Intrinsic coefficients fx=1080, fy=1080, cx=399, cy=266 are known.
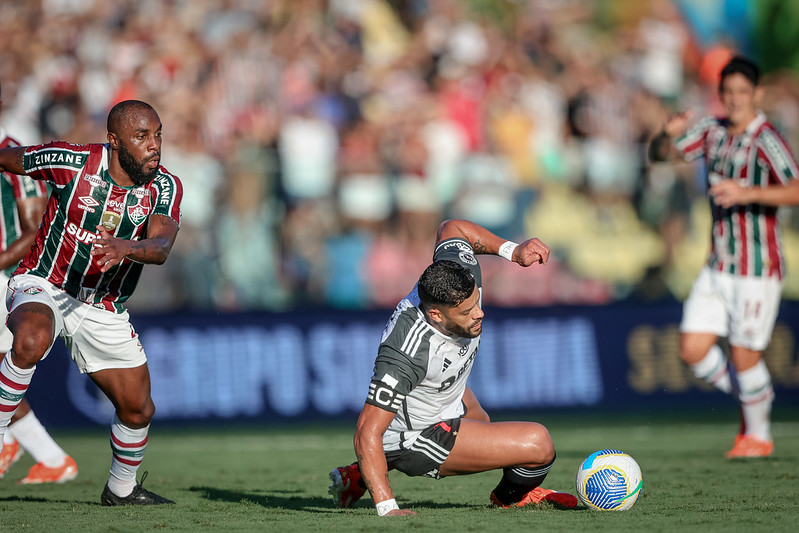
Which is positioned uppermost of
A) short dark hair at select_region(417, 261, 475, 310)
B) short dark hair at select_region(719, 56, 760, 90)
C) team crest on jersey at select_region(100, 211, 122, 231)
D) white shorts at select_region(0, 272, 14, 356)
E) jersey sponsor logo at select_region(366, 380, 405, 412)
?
short dark hair at select_region(719, 56, 760, 90)

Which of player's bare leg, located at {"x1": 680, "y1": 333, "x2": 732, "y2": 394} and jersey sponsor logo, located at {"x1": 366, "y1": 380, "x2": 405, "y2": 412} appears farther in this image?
player's bare leg, located at {"x1": 680, "y1": 333, "x2": 732, "y2": 394}

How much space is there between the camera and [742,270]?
30.5 ft

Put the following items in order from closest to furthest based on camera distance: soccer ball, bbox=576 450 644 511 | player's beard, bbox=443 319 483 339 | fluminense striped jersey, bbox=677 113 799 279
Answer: player's beard, bbox=443 319 483 339, soccer ball, bbox=576 450 644 511, fluminense striped jersey, bbox=677 113 799 279

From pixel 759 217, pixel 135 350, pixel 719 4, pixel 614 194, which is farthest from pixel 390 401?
pixel 719 4

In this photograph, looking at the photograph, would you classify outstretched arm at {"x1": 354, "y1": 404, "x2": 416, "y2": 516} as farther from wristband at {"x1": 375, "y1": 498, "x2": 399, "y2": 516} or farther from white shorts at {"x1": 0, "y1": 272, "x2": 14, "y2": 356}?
white shorts at {"x1": 0, "y1": 272, "x2": 14, "y2": 356}

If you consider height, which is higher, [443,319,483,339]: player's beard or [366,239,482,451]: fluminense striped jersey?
[443,319,483,339]: player's beard

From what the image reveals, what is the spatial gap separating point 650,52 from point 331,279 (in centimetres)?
735

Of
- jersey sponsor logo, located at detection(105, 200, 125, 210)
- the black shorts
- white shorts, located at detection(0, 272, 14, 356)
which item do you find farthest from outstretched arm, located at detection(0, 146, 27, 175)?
the black shorts

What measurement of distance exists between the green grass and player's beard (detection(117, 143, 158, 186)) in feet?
6.69

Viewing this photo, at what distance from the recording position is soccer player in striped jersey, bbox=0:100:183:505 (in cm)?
654

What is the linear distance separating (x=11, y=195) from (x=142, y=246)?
2.42 metres

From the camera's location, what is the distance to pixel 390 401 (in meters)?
5.91

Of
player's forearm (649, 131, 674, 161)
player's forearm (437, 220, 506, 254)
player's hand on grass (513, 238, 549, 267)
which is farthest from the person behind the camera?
player's forearm (649, 131, 674, 161)

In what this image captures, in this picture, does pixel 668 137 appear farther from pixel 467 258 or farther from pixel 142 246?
pixel 142 246
